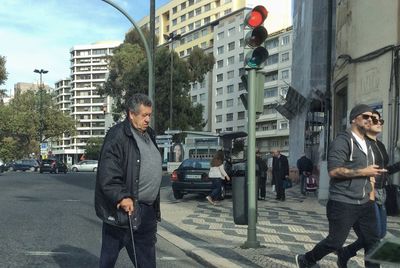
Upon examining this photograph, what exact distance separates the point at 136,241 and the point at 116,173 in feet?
2.15

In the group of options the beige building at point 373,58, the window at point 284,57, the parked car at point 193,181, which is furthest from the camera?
the window at point 284,57

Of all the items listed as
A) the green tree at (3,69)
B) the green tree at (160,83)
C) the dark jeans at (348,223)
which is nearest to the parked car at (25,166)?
the green tree at (160,83)

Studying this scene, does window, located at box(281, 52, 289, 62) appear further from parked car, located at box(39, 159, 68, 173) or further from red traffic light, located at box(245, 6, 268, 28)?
red traffic light, located at box(245, 6, 268, 28)

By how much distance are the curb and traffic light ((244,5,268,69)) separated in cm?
278

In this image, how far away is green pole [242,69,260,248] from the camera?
312 inches

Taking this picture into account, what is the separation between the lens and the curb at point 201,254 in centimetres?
690

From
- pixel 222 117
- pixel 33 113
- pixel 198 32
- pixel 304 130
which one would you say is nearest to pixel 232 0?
pixel 198 32

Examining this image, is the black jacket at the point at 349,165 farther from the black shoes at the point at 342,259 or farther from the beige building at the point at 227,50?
the beige building at the point at 227,50

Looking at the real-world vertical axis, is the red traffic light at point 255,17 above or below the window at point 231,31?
below

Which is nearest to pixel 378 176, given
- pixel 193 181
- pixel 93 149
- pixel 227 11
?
pixel 193 181

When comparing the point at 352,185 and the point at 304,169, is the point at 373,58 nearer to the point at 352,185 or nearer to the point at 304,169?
the point at 304,169

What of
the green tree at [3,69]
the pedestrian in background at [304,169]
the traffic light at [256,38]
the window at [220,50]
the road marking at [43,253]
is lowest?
the road marking at [43,253]

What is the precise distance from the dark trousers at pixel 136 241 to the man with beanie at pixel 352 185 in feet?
6.09

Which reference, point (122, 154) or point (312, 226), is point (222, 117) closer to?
point (312, 226)
